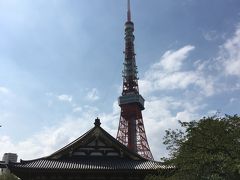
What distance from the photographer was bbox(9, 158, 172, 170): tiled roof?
2016 centimetres

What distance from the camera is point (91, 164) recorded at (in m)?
20.9

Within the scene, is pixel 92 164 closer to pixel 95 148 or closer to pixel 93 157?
pixel 93 157

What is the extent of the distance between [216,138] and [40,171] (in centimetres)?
1102

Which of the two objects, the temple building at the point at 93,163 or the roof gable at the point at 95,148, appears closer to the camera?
the temple building at the point at 93,163

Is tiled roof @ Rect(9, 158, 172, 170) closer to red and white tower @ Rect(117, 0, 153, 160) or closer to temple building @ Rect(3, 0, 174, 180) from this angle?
temple building @ Rect(3, 0, 174, 180)

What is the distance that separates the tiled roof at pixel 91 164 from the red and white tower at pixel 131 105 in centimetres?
4904

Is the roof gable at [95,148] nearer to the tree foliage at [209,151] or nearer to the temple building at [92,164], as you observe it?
the temple building at [92,164]

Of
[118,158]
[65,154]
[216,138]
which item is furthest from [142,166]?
[216,138]

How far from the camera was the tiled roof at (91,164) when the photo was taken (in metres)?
20.2

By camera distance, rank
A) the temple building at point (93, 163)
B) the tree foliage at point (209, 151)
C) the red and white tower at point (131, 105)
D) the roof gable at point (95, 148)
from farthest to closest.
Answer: the red and white tower at point (131, 105), the roof gable at point (95, 148), the temple building at point (93, 163), the tree foliage at point (209, 151)

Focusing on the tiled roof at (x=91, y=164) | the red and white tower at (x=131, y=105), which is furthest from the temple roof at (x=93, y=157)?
the red and white tower at (x=131, y=105)

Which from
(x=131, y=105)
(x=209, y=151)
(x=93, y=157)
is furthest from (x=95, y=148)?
(x=131, y=105)

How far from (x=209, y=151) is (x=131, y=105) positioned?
201ft

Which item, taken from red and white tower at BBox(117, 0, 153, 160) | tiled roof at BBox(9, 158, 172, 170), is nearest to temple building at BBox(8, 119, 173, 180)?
tiled roof at BBox(9, 158, 172, 170)
